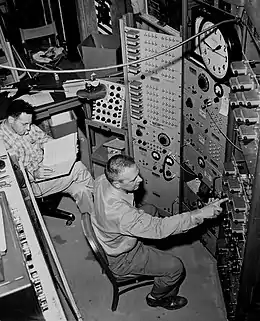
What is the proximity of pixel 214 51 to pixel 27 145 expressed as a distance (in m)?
1.76

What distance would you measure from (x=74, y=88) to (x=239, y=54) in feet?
6.49

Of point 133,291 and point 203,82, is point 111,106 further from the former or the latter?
point 133,291

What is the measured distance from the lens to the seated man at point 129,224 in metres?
2.81

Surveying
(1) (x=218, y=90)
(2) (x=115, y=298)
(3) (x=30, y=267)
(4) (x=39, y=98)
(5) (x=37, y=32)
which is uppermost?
(1) (x=218, y=90)

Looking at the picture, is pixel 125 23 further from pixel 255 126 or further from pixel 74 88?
pixel 255 126

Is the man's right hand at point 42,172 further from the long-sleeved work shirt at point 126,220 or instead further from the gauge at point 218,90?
the gauge at point 218,90

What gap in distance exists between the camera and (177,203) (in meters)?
3.85

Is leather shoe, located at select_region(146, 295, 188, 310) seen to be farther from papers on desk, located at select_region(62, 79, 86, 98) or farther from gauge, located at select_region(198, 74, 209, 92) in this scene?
papers on desk, located at select_region(62, 79, 86, 98)

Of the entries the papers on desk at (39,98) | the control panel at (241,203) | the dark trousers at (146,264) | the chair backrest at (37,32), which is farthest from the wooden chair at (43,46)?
the control panel at (241,203)

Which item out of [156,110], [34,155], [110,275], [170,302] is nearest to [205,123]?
[156,110]

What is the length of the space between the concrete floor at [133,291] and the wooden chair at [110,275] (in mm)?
80

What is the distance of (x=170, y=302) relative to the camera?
338 cm

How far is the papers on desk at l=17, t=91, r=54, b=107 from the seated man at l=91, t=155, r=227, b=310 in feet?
4.46

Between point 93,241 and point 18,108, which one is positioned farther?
point 18,108
